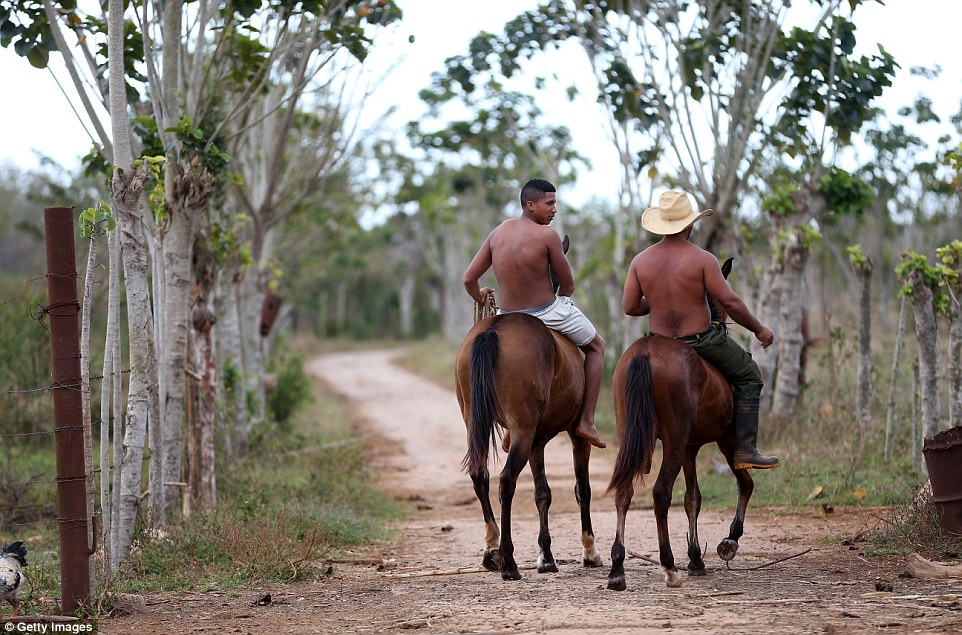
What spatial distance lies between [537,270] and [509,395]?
0.91 metres

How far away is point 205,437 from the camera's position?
9.72m

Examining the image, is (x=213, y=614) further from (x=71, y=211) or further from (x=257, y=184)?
(x=257, y=184)

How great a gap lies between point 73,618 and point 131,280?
2252 millimetres

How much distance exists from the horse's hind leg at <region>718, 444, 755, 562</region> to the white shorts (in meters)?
1.22

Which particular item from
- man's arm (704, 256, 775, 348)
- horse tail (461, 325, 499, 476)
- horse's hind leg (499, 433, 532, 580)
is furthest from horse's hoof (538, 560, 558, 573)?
man's arm (704, 256, 775, 348)

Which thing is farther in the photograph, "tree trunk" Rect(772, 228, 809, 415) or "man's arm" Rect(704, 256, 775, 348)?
"tree trunk" Rect(772, 228, 809, 415)

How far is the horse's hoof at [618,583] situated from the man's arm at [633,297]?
171 cm

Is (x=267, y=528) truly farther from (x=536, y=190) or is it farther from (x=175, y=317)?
(x=536, y=190)

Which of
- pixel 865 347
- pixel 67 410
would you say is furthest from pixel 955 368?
pixel 67 410

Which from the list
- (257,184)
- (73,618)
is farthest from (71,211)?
(257,184)

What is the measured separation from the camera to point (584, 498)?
741 cm

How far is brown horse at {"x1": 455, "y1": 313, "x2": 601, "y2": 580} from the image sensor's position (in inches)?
266

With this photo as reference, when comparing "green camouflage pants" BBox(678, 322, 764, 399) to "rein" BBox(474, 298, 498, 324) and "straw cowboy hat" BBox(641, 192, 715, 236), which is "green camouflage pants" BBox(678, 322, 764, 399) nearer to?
"straw cowboy hat" BBox(641, 192, 715, 236)

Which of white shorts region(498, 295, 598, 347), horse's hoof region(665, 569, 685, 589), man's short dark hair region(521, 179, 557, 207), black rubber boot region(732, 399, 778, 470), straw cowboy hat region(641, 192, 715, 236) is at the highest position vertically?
man's short dark hair region(521, 179, 557, 207)
